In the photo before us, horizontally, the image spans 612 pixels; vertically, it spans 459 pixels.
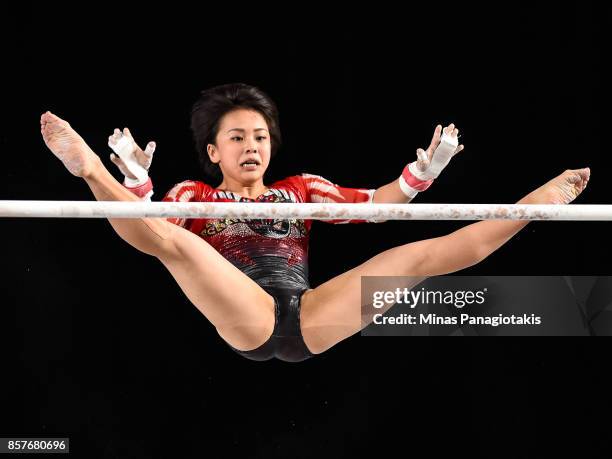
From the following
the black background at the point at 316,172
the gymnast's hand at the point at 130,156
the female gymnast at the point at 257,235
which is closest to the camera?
the female gymnast at the point at 257,235

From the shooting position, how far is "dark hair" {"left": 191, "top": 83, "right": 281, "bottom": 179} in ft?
9.28

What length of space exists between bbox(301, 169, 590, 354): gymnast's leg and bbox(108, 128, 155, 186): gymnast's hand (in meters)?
0.60

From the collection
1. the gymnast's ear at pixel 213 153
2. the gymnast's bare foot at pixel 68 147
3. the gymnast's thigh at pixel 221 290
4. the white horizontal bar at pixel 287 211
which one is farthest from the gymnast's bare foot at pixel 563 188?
the gymnast's bare foot at pixel 68 147

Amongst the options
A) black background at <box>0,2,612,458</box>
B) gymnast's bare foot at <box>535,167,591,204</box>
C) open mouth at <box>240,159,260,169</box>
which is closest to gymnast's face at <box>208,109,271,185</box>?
open mouth at <box>240,159,260,169</box>

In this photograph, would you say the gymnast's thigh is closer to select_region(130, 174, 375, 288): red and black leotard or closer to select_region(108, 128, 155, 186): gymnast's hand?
select_region(130, 174, 375, 288): red and black leotard

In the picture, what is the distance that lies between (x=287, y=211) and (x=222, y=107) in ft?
2.98

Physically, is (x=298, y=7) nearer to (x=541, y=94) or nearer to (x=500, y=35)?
(x=500, y=35)

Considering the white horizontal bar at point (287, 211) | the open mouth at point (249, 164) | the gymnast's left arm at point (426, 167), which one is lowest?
the white horizontal bar at point (287, 211)

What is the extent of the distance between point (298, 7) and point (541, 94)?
1009 millimetres

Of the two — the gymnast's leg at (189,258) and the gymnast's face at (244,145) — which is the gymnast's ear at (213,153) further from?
the gymnast's leg at (189,258)

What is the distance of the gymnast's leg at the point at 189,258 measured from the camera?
2080 mm

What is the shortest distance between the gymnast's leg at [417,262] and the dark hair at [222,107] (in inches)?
26.8

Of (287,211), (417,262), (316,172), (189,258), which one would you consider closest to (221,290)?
(189,258)

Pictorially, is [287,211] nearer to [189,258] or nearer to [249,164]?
[189,258]
